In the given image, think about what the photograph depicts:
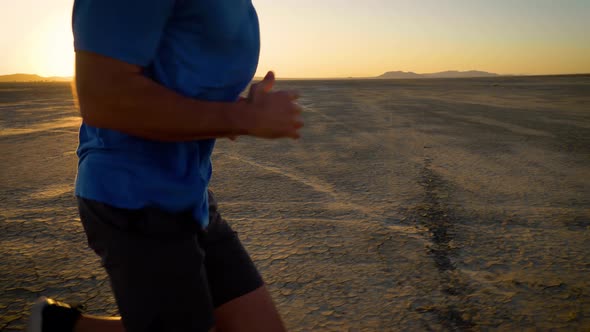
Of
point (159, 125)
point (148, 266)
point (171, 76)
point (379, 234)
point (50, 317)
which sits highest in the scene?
point (171, 76)

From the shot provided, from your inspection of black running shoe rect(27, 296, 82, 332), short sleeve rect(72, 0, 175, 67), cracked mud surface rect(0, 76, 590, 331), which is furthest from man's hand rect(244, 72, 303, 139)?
cracked mud surface rect(0, 76, 590, 331)

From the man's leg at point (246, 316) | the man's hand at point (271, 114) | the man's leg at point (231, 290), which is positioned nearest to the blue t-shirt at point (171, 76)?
the man's hand at point (271, 114)

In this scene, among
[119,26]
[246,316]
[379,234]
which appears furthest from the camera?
[379,234]

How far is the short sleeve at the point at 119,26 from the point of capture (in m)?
0.89

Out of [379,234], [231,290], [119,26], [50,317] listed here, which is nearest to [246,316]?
[231,290]

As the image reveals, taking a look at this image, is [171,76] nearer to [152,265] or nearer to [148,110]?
[148,110]

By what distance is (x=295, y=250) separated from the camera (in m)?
2.74

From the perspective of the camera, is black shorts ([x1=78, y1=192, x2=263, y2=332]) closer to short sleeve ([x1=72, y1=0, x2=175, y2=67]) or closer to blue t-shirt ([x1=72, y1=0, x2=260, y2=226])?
blue t-shirt ([x1=72, y1=0, x2=260, y2=226])

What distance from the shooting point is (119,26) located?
35.2 inches

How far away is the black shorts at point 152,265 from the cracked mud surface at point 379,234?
103cm

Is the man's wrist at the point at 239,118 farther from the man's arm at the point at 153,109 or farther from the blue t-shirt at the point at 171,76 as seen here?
the blue t-shirt at the point at 171,76

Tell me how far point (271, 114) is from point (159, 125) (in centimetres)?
25

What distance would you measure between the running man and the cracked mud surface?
111cm

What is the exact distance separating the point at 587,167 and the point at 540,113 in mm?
6324
